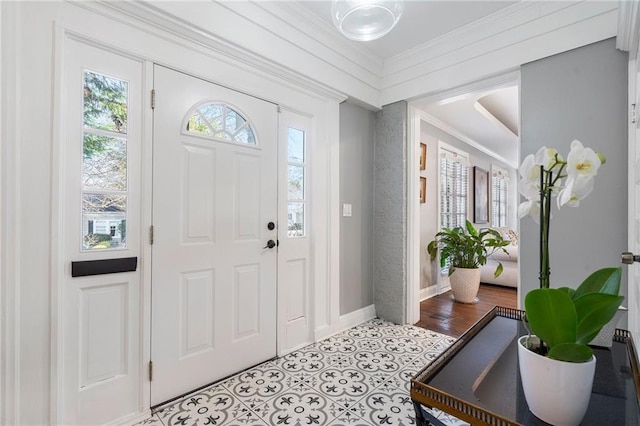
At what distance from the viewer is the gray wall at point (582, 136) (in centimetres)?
188

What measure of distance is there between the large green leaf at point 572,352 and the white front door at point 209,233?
1786mm

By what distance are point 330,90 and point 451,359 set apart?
7.44 feet

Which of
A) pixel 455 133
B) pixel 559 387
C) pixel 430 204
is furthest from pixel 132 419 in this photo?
pixel 455 133

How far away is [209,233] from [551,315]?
1.78 metres

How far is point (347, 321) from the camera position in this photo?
292 centimetres

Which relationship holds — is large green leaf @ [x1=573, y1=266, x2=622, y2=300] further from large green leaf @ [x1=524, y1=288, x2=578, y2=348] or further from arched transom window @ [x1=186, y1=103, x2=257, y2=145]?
arched transom window @ [x1=186, y1=103, x2=257, y2=145]

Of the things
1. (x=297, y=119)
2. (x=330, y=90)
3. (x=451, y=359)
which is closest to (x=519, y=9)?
(x=330, y=90)

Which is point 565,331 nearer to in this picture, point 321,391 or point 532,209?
point 532,209

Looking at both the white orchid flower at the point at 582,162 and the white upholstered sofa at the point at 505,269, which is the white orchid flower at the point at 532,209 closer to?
the white orchid flower at the point at 582,162

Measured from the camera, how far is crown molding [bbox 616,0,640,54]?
1.27 m

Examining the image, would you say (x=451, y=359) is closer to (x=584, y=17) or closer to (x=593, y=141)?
(x=593, y=141)

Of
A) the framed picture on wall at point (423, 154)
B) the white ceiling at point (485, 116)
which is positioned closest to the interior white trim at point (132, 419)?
the white ceiling at point (485, 116)

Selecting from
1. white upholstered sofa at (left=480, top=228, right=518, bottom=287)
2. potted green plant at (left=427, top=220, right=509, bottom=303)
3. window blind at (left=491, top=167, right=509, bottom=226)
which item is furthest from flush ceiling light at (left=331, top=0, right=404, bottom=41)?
window blind at (left=491, top=167, right=509, bottom=226)

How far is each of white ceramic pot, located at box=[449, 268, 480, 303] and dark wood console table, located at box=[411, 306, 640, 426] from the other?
105 inches
